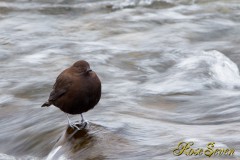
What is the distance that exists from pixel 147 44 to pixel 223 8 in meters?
2.41

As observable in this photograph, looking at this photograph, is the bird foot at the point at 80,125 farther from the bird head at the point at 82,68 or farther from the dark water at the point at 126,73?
the bird head at the point at 82,68

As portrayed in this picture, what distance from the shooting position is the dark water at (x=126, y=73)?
5.71 m

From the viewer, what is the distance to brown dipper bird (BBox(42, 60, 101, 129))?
5656 mm

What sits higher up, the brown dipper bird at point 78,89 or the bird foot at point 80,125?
the brown dipper bird at point 78,89

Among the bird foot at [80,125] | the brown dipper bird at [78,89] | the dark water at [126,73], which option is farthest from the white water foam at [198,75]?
the brown dipper bird at [78,89]

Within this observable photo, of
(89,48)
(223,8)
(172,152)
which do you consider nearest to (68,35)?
(89,48)

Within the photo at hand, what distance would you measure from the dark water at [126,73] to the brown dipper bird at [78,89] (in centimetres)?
24

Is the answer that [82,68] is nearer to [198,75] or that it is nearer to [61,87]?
[61,87]

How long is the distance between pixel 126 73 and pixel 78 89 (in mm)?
3326

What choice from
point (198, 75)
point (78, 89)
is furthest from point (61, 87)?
point (198, 75)

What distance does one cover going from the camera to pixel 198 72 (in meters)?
8.58

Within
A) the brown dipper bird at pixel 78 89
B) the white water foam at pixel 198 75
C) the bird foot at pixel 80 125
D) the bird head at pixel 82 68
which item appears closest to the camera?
the brown dipper bird at pixel 78 89

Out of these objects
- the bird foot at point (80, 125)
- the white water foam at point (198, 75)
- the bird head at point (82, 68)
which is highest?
the bird head at point (82, 68)

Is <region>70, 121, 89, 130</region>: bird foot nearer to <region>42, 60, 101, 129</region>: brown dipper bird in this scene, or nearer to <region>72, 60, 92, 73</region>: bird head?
<region>42, 60, 101, 129</region>: brown dipper bird
